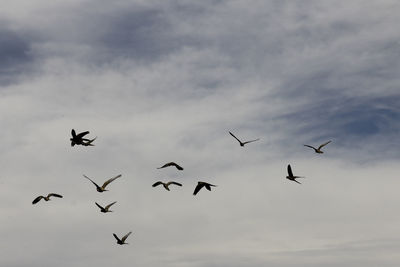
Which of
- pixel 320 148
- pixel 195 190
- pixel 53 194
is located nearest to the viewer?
pixel 195 190

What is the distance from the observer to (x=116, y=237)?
7950 centimetres

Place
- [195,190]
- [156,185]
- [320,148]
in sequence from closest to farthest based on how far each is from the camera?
[195,190] < [156,185] < [320,148]

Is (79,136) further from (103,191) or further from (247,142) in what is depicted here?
(247,142)

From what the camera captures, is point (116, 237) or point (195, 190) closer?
point (195, 190)

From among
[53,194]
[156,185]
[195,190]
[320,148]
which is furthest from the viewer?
[320,148]

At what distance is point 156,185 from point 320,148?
26322 millimetres

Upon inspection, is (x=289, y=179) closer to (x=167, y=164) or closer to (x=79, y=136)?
(x=167, y=164)

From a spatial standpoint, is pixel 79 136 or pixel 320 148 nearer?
pixel 79 136

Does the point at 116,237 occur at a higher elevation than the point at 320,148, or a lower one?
lower

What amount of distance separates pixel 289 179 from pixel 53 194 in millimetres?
32651

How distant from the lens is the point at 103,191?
74875mm

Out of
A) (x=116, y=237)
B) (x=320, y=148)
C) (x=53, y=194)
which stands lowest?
(x=116, y=237)

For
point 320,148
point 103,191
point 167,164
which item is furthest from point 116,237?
point 320,148

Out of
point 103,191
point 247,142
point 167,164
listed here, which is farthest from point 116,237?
point 247,142
